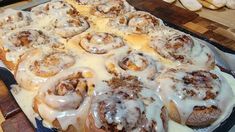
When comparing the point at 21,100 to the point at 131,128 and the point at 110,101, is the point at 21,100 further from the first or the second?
the point at 131,128

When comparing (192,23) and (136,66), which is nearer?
(136,66)

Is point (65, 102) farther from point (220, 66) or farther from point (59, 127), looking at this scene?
point (220, 66)

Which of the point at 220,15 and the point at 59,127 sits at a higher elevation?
the point at 59,127

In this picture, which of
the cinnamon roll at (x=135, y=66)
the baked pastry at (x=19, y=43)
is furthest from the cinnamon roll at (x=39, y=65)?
the cinnamon roll at (x=135, y=66)

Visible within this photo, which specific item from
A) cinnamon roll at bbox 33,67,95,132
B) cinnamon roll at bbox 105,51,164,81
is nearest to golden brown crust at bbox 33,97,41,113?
cinnamon roll at bbox 33,67,95,132

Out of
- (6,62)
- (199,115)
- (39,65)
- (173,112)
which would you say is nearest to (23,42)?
(6,62)

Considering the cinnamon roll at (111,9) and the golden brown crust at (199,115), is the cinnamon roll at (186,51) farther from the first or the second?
the cinnamon roll at (111,9)

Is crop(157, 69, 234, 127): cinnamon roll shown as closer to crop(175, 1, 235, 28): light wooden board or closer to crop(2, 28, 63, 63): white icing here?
crop(2, 28, 63, 63): white icing
